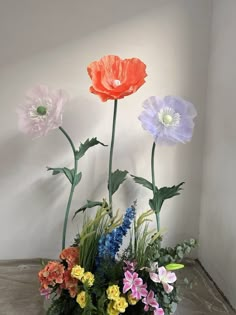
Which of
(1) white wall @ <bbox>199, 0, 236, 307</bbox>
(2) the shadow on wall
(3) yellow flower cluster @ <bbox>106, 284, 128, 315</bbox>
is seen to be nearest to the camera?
(3) yellow flower cluster @ <bbox>106, 284, 128, 315</bbox>

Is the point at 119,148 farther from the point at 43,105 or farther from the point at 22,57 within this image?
the point at 22,57

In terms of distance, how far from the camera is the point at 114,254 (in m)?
0.95

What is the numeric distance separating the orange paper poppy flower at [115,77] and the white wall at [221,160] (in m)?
0.35

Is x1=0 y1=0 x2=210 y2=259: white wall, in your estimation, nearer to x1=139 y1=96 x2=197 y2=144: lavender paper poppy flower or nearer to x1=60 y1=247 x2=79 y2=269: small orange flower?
x1=139 y1=96 x2=197 y2=144: lavender paper poppy flower

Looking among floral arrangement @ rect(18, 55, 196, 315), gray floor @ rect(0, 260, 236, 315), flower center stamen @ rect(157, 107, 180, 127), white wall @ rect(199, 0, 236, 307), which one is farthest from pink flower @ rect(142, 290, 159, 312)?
flower center stamen @ rect(157, 107, 180, 127)

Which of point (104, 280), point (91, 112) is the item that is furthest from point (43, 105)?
point (104, 280)

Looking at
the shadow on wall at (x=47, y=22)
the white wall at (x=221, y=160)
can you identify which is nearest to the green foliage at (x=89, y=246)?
the white wall at (x=221, y=160)

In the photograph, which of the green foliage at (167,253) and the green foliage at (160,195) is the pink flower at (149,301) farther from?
the green foliage at (160,195)

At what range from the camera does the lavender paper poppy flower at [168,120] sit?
1092 mm

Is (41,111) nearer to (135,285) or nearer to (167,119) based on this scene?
(167,119)

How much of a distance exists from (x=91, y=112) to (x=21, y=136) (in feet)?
0.95

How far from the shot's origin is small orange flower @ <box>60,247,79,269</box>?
98 cm

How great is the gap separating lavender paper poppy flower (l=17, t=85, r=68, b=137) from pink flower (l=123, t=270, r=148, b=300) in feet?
1.70

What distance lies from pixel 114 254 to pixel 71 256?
0.13 metres
